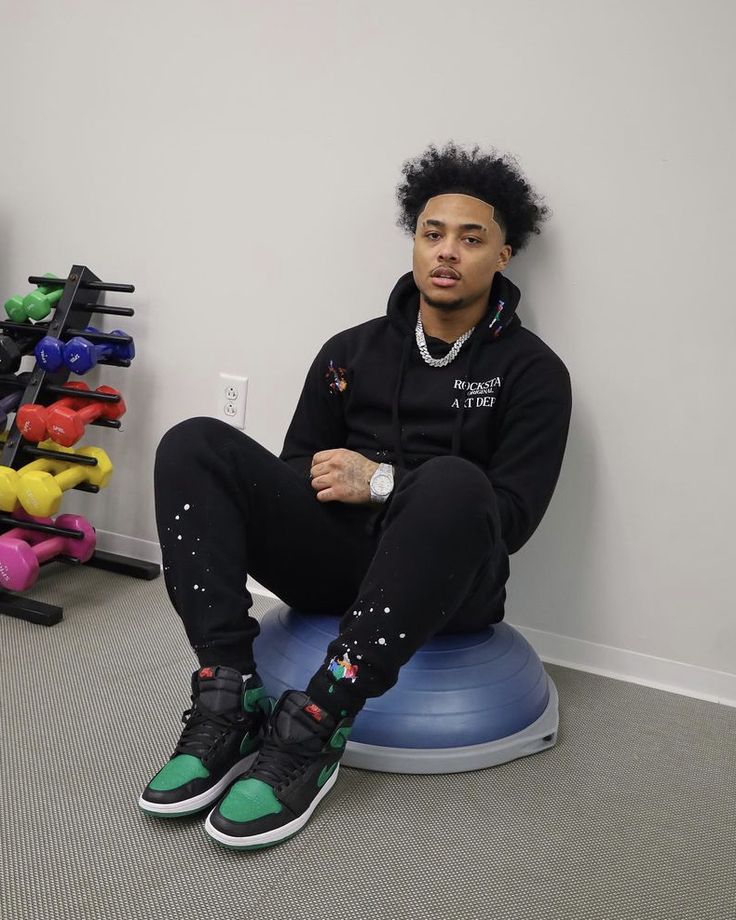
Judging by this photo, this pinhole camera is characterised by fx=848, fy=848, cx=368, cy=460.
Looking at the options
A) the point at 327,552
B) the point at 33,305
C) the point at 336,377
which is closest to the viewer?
the point at 327,552

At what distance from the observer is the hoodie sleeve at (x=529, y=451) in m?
1.38

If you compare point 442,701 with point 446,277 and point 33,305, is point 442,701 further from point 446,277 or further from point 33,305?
point 33,305

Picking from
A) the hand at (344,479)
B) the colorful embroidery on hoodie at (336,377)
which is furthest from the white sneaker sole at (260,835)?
the colorful embroidery on hoodie at (336,377)

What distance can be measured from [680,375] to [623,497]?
26 cm

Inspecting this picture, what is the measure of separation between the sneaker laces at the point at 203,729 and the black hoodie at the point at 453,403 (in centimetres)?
42

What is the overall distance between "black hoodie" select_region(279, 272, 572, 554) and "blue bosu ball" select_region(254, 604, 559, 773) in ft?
0.65

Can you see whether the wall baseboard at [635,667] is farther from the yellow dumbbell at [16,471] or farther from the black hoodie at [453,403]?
the yellow dumbbell at [16,471]

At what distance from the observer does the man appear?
3.68 feet

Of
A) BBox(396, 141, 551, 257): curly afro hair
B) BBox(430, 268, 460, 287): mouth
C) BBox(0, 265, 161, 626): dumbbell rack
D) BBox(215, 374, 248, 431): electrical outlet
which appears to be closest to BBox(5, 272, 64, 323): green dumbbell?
BBox(0, 265, 161, 626): dumbbell rack

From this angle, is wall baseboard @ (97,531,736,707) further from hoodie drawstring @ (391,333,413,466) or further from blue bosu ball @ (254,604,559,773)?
hoodie drawstring @ (391,333,413,466)

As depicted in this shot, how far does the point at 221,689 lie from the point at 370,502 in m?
0.39

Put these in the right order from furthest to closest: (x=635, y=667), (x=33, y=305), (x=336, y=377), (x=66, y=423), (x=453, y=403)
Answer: (x=33, y=305)
(x=66, y=423)
(x=635, y=667)
(x=336, y=377)
(x=453, y=403)

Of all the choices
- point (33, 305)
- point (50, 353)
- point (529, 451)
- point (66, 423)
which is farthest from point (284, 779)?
point (33, 305)

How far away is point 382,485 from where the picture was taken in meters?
1.37
